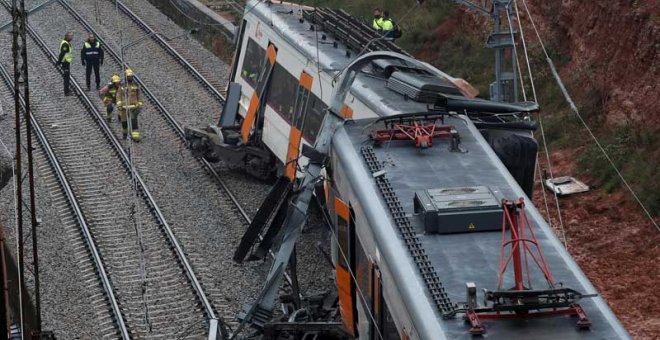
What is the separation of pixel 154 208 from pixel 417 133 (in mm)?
→ 9128

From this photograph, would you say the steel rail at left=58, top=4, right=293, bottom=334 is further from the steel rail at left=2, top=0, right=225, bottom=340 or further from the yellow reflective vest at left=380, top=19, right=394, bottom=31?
the yellow reflective vest at left=380, top=19, right=394, bottom=31

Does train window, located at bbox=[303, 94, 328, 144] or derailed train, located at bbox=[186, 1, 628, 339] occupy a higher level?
derailed train, located at bbox=[186, 1, 628, 339]

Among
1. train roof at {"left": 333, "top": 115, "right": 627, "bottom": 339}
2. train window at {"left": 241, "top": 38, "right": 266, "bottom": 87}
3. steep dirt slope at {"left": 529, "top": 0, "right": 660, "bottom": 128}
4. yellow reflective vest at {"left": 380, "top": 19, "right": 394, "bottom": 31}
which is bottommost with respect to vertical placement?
train window at {"left": 241, "top": 38, "right": 266, "bottom": 87}

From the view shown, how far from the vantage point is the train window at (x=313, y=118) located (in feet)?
61.3

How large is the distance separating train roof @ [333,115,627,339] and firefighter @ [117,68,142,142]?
452 inches

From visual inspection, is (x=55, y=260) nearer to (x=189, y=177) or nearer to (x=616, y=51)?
(x=189, y=177)

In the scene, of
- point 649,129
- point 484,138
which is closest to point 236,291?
point 484,138

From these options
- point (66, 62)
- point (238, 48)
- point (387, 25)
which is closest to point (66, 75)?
point (66, 62)

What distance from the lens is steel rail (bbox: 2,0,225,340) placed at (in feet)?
54.7

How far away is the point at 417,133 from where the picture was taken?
41.3 feet

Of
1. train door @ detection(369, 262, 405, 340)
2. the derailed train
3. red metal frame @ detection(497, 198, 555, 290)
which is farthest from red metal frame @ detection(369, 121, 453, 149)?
red metal frame @ detection(497, 198, 555, 290)

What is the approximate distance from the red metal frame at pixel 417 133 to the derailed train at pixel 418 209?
1 centimetres

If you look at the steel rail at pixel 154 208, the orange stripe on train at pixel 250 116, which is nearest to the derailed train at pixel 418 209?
the steel rail at pixel 154 208

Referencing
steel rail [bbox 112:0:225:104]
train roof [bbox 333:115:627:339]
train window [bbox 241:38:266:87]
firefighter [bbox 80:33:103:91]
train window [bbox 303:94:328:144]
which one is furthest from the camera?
steel rail [bbox 112:0:225:104]
